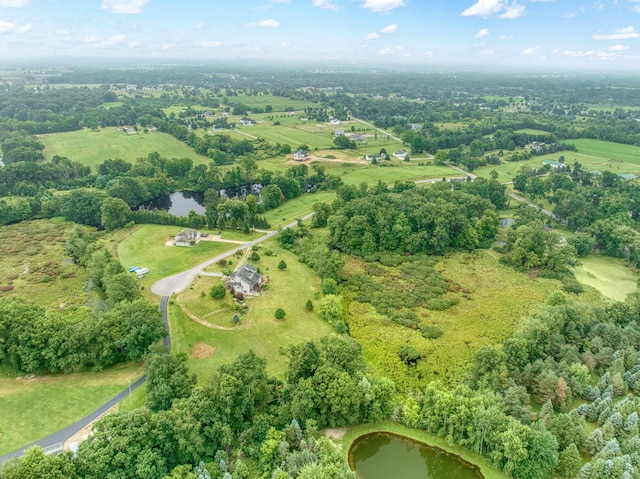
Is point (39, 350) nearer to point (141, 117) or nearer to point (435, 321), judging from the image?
point (435, 321)

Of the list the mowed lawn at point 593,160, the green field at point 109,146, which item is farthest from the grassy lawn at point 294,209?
the mowed lawn at point 593,160

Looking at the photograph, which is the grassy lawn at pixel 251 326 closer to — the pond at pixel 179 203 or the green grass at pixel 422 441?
the green grass at pixel 422 441

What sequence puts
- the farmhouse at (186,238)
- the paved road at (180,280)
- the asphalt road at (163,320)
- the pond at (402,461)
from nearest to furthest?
1. the pond at (402,461)
2. the asphalt road at (163,320)
3. the paved road at (180,280)
4. the farmhouse at (186,238)

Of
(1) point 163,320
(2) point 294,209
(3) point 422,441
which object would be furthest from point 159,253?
(3) point 422,441

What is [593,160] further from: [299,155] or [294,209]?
[294,209]

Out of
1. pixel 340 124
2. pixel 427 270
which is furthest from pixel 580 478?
pixel 340 124

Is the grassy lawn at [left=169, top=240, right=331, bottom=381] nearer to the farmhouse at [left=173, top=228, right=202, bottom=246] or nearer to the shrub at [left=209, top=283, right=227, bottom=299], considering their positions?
the shrub at [left=209, top=283, right=227, bottom=299]
